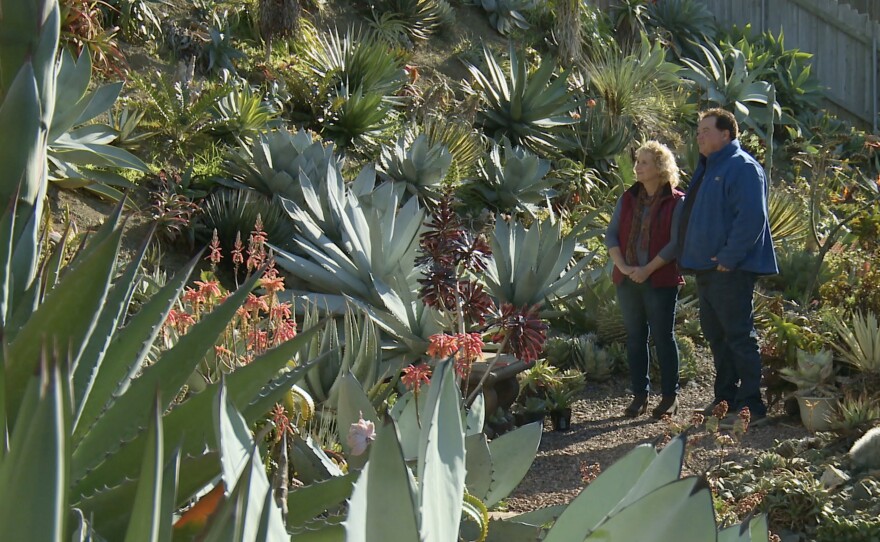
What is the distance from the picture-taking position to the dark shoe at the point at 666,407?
242 inches

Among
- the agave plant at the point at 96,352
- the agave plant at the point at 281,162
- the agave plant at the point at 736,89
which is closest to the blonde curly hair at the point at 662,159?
the agave plant at the point at 281,162

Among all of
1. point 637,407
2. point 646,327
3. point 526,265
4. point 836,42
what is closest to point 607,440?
point 637,407

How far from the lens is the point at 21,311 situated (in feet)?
5.92

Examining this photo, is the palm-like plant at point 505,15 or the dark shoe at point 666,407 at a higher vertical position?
the palm-like plant at point 505,15

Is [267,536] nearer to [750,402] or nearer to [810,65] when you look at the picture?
[750,402]

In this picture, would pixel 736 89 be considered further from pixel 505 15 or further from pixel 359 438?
pixel 359 438

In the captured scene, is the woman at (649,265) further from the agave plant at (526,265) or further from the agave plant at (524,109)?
the agave plant at (524,109)

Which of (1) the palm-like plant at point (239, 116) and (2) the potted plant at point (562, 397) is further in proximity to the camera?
(1) the palm-like plant at point (239, 116)

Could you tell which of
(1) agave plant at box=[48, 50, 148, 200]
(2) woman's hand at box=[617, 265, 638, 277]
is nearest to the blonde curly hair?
(2) woman's hand at box=[617, 265, 638, 277]

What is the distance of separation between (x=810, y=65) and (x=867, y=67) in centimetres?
77

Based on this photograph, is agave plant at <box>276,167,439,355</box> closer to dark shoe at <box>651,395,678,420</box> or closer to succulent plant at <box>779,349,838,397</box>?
dark shoe at <box>651,395,678,420</box>

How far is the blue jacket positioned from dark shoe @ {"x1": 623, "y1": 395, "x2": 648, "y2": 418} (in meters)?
0.95

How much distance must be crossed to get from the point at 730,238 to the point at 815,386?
990 millimetres

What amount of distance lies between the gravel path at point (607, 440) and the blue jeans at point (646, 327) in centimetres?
24
